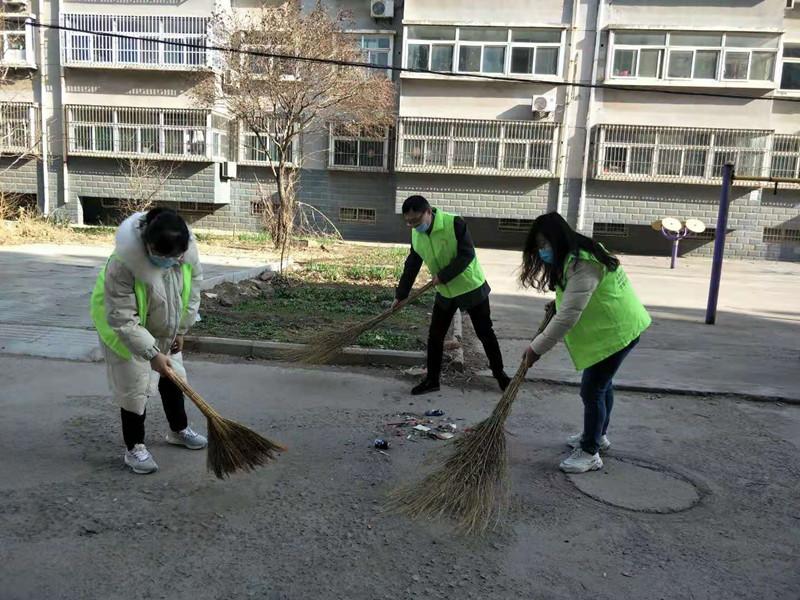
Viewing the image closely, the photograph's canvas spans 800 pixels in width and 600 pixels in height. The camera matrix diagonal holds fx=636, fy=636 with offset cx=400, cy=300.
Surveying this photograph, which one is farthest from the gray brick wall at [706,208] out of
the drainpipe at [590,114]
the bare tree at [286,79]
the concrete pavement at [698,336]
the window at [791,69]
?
the bare tree at [286,79]

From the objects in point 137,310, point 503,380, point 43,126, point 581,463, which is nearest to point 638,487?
point 581,463

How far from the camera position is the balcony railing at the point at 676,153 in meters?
18.0

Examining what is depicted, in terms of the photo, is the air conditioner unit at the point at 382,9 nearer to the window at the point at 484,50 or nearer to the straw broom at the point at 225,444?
the window at the point at 484,50

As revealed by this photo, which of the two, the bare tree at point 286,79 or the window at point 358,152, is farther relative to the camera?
the window at point 358,152

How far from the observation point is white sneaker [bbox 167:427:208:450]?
3.77 meters

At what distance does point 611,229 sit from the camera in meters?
20.0

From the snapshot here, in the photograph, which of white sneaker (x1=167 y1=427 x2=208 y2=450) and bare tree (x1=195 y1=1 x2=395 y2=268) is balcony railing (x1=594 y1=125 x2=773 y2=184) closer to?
bare tree (x1=195 y1=1 x2=395 y2=268)

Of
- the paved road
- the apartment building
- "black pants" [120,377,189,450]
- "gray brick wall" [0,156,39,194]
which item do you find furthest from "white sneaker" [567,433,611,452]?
"gray brick wall" [0,156,39,194]

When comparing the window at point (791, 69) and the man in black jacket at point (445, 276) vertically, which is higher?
the window at point (791, 69)

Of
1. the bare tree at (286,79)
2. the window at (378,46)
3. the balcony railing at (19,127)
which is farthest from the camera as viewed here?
the balcony railing at (19,127)

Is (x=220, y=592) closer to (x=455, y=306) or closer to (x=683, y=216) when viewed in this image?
(x=455, y=306)

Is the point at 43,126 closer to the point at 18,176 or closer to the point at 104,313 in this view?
the point at 18,176

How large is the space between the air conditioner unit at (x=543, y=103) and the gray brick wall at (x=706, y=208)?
2595 millimetres

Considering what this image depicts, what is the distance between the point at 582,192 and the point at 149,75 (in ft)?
44.8
